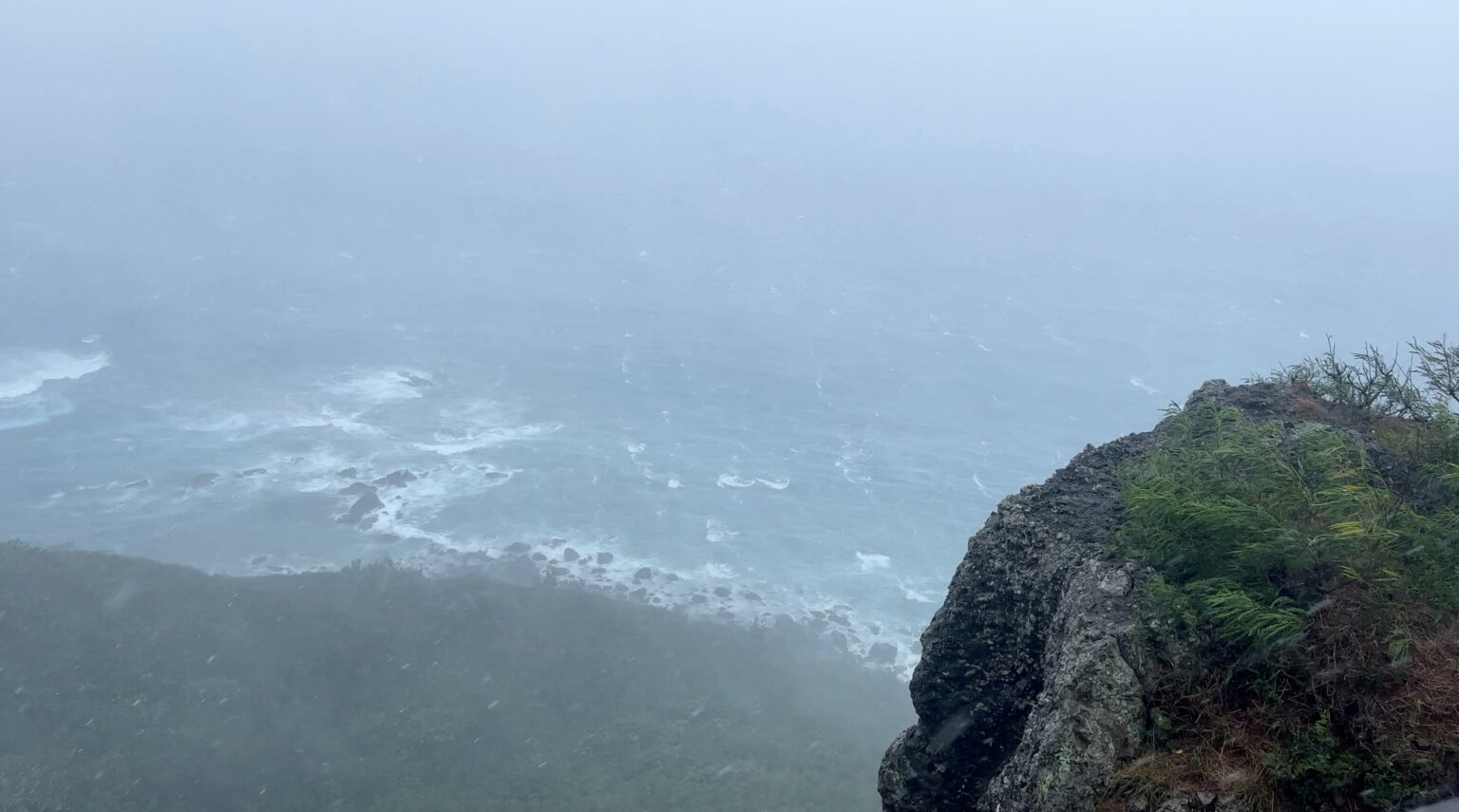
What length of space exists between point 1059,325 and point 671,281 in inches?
1238

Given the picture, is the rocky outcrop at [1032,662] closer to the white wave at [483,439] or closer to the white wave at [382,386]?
the white wave at [483,439]

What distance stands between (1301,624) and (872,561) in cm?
4490

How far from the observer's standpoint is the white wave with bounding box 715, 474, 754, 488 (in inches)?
2326

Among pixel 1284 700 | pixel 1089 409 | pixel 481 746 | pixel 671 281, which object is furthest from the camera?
pixel 671 281

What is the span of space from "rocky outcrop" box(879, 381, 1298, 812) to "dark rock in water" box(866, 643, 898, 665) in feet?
109

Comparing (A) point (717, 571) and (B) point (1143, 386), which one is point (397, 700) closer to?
(A) point (717, 571)

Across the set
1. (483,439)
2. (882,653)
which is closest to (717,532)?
(882,653)

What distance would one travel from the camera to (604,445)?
6144 centimetres

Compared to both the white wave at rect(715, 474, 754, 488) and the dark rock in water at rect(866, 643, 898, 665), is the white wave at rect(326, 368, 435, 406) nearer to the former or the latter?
the white wave at rect(715, 474, 754, 488)

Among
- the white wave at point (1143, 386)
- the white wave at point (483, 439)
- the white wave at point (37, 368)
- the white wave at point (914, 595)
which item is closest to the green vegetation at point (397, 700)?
the white wave at point (914, 595)

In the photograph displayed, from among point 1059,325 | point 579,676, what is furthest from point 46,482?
point 1059,325

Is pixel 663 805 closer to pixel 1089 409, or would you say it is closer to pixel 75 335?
pixel 1089 409

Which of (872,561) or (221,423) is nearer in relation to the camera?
(872,561)

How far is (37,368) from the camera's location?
65.4 meters
